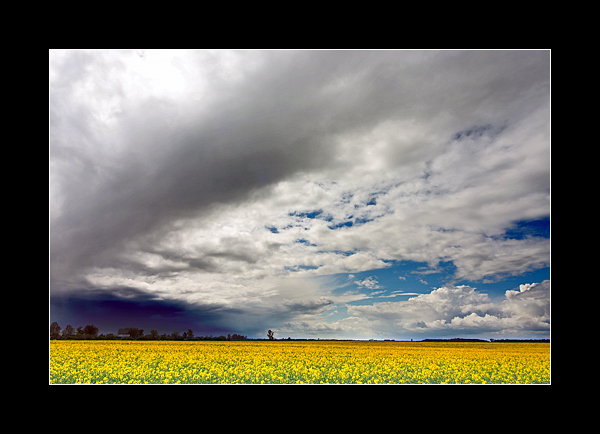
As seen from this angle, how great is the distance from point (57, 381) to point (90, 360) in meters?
4.24

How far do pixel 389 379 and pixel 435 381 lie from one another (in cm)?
191

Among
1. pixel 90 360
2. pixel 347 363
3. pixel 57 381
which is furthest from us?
pixel 90 360

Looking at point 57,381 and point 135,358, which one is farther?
point 135,358

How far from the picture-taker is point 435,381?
48.0 ft
